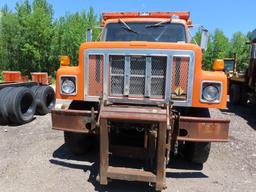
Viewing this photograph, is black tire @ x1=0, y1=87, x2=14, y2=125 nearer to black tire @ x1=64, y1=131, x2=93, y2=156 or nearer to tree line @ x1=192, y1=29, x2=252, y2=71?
black tire @ x1=64, y1=131, x2=93, y2=156

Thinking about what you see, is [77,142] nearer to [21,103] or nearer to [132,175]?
[132,175]

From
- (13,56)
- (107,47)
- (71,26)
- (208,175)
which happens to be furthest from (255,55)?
(13,56)

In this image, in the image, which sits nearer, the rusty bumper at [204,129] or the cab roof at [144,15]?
the rusty bumper at [204,129]

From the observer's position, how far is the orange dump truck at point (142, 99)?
372 centimetres

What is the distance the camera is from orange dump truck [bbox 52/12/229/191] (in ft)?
12.2

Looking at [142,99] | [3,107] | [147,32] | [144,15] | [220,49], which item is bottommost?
[3,107]

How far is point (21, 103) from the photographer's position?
739cm

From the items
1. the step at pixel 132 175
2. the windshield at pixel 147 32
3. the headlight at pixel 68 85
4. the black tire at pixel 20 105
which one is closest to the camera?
the step at pixel 132 175

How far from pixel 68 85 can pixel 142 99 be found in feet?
3.77

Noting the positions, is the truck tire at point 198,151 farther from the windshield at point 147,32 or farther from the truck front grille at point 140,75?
the windshield at point 147,32

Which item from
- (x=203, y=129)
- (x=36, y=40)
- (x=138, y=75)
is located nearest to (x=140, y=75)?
(x=138, y=75)

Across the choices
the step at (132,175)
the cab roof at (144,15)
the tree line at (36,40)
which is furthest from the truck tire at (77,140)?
the tree line at (36,40)

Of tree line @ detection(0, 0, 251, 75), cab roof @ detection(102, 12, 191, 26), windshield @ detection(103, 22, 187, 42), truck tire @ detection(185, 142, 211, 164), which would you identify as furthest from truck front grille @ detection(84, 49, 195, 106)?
tree line @ detection(0, 0, 251, 75)

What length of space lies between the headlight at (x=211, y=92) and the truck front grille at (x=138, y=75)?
1.89 feet
